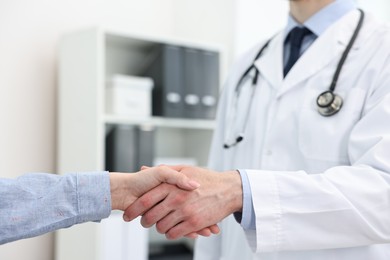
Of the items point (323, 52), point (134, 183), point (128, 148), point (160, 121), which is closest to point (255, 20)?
point (160, 121)

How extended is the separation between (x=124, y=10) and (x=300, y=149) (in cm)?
148

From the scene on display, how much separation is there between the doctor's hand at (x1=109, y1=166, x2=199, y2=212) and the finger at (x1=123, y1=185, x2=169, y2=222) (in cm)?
1

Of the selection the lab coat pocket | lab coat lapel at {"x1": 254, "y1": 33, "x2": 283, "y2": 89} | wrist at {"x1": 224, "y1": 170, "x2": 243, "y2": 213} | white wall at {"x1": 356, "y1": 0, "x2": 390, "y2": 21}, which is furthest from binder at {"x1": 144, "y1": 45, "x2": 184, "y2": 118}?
wrist at {"x1": 224, "y1": 170, "x2": 243, "y2": 213}

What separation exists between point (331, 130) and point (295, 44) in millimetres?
309

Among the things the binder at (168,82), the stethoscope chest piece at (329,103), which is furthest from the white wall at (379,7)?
the stethoscope chest piece at (329,103)

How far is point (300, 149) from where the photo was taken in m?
1.11

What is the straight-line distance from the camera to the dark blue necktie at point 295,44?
4.15ft

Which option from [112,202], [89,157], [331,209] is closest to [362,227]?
[331,209]

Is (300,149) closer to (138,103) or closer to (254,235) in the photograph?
(254,235)

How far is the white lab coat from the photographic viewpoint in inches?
36.4

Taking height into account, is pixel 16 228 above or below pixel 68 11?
below

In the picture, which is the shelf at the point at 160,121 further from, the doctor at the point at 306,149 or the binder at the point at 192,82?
the doctor at the point at 306,149

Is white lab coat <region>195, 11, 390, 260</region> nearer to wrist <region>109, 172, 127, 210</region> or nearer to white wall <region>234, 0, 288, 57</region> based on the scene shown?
wrist <region>109, 172, 127, 210</region>

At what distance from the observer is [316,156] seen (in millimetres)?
1089
